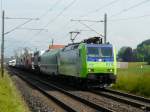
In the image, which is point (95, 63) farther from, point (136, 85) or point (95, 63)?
point (136, 85)

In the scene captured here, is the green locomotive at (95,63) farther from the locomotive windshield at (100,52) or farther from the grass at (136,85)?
the grass at (136,85)

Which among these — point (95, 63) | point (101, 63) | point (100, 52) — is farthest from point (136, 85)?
point (100, 52)

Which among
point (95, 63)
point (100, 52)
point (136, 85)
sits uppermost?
point (100, 52)

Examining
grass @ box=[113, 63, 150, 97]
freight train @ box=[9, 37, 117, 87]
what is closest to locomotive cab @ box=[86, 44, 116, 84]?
freight train @ box=[9, 37, 117, 87]

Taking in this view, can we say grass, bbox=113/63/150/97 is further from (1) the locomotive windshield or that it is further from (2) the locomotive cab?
(1) the locomotive windshield

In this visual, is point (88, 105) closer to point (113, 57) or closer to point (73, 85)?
point (113, 57)

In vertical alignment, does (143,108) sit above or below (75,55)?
below

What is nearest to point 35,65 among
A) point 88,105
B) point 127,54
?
point 88,105

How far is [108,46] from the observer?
106 feet

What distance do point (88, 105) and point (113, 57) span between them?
1041 cm

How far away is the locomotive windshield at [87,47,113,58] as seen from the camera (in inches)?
1256

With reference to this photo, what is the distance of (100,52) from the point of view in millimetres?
32000

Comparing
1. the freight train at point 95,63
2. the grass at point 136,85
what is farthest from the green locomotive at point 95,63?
the grass at point 136,85

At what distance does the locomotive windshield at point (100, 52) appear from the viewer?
105ft
